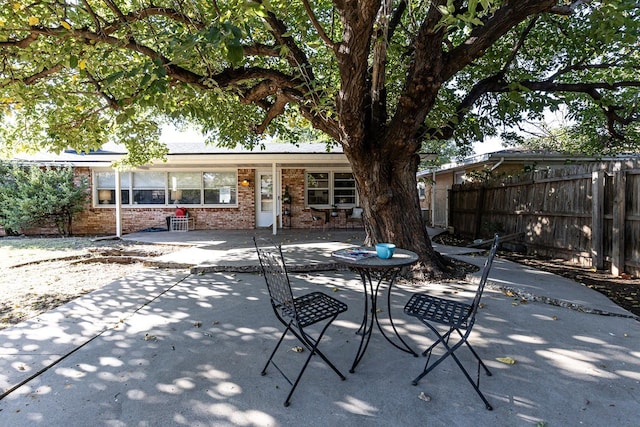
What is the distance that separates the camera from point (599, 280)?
5109 millimetres

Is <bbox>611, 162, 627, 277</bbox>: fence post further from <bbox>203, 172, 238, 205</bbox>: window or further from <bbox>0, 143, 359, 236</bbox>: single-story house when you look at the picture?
<bbox>203, 172, 238, 205</bbox>: window

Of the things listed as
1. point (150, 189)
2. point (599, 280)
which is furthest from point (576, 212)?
point (150, 189)

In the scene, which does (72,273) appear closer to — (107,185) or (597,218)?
(107,185)

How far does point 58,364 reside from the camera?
269 centimetres

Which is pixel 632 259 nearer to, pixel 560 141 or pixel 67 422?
pixel 67 422

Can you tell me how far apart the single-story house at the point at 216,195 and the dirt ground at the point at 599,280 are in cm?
673

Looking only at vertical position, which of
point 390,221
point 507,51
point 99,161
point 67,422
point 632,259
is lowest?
point 67,422

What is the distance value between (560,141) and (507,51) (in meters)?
18.8

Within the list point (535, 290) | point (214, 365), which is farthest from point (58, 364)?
point (535, 290)

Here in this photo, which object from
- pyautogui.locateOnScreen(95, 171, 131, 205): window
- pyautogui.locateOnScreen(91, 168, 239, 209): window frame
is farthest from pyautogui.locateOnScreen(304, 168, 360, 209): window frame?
pyautogui.locateOnScreen(95, 171, 131, 205): window

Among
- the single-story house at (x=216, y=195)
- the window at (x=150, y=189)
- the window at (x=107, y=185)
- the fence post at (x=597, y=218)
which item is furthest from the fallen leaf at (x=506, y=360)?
the window at (x=107, y=185)

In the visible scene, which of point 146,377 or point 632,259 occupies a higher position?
point 632,259

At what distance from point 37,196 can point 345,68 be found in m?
12.2

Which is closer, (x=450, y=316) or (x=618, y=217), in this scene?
(x=450, y=316)
